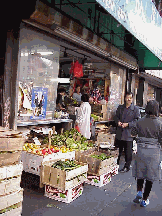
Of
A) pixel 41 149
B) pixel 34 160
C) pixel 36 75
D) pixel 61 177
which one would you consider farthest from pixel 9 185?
pixel 36 75

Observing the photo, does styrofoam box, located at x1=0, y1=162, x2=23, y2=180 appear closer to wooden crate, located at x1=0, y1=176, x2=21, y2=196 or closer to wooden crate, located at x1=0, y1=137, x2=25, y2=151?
wooden crate, located at x1=0, y1=176, x2=21, y2=196

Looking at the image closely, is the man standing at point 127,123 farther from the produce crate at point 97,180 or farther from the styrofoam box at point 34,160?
the styrofoam box at point 34,160

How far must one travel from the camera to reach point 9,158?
369 centimetres

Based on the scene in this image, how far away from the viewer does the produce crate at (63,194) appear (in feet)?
15.8

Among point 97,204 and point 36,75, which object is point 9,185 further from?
point 36,75

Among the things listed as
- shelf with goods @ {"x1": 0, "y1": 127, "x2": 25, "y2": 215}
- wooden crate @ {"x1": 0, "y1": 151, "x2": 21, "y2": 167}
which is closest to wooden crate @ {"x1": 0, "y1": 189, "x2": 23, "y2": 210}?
shelf with goods @ {"x1": 0, "y1": 127, "x2": 25, "y2": 215}

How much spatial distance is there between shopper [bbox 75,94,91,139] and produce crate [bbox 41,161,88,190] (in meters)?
2.70

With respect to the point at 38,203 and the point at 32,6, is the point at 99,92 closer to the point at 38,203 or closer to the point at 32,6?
the point at 32,6

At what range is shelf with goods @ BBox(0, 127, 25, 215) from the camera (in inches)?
140

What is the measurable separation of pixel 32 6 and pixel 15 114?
2.38m

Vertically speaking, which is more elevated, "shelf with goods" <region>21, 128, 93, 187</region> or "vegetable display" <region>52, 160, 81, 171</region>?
"shelf with goods" <region>21, 128, 93, 187</region>

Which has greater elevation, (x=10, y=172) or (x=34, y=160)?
(x=10, y=172)

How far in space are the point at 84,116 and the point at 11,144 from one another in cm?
430

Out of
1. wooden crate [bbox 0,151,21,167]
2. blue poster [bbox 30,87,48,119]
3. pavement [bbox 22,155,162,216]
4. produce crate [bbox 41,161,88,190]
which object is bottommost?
pavement [bbox 22,155,162,216]
